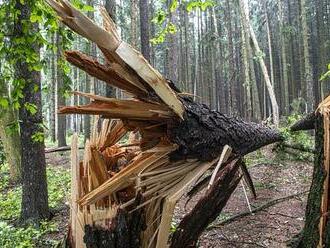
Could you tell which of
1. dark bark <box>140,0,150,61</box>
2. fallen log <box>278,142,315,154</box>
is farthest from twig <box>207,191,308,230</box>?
dark bark <box>140,0,150,61</box>

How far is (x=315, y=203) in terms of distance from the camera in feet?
8.90

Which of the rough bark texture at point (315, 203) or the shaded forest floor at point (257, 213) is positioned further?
the shaded forest floor at point (257, 213)

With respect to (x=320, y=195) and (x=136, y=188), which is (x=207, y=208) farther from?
(x=320, y=195)

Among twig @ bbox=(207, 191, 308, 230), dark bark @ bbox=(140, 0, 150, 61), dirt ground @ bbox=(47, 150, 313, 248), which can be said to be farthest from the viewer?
dark bark @ bbox=(140, 0, 150, 61)

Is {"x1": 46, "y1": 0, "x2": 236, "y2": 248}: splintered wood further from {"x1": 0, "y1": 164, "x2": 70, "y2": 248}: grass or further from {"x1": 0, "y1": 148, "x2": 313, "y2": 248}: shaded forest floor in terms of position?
{"x1": 0, "y1": 148, "x2": 313, "y2": 248}: shaded forest floor

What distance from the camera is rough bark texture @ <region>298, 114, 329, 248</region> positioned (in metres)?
2.66

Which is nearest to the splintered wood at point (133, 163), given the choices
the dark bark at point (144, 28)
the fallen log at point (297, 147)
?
the fallen log at point (297, 147)

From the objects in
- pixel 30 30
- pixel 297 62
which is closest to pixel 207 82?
pixel 297 62

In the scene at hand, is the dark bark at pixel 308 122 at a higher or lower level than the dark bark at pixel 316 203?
higher

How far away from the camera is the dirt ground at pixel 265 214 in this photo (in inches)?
203

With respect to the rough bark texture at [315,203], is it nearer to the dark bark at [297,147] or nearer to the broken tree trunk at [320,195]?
the broken tree trunk at [320,195]

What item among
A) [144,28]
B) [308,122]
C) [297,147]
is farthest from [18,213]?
[144,28]

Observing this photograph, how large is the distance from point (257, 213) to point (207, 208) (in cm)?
405

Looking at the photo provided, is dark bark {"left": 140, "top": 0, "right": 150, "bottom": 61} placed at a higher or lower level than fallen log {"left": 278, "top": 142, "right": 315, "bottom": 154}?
higher
